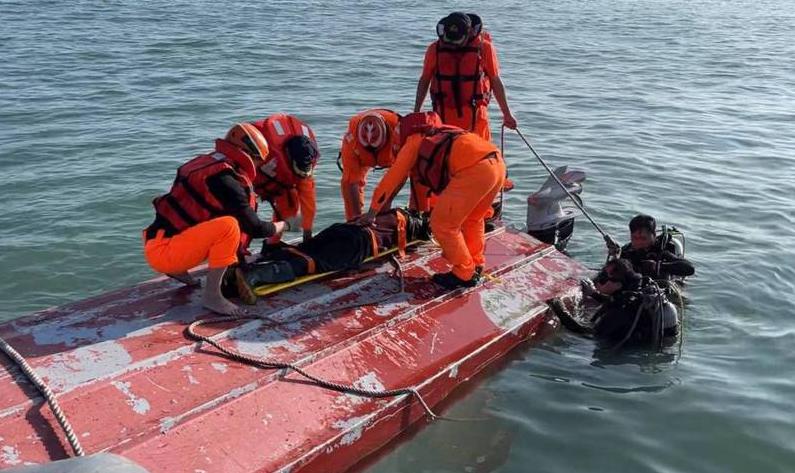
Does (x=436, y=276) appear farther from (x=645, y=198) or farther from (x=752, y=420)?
(x=645, y=198)

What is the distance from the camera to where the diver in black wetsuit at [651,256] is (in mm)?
6482

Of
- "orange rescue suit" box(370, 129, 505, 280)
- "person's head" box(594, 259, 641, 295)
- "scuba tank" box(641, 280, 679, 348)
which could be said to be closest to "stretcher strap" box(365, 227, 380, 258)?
"orange rescue suit" box(370, 129, 505, 280)

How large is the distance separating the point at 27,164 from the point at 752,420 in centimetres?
922

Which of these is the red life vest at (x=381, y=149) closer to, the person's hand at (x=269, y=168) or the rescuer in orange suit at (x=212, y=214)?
the person's hand at (x=269, y=168)

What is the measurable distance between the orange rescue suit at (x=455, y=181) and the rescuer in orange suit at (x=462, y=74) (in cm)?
160

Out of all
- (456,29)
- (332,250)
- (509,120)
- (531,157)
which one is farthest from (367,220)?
(531,157)

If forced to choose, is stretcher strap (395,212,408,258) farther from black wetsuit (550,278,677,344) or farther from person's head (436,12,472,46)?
person's head (436,12,472,46)

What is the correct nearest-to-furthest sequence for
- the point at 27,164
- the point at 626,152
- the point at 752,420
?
1. the point at 752,420
2. the point at 27,164
3. the point at 626,152

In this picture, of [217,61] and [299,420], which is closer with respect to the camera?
[299,420]

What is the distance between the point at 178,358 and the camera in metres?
4.41

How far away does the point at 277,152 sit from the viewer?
561 centimetres

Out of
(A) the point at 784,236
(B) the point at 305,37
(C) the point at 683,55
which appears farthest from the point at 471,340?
(C) the point at 683,55

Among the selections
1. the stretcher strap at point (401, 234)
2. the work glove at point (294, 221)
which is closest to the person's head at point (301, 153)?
the work glove at point (294, 221)

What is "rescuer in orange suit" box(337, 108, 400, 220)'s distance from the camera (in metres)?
6.27
